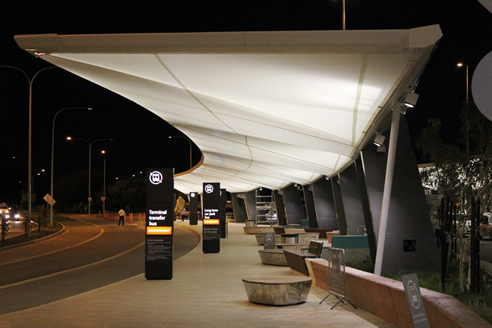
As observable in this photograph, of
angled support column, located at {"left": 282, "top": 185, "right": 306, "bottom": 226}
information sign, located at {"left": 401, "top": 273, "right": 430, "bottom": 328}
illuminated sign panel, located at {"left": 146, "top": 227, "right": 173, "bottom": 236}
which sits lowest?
information sign, located at {"left": 401, "top": 273, "right": 430, "bottom": 328}

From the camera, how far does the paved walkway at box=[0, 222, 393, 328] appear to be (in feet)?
30.5

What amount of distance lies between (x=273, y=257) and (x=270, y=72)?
10.2 meters

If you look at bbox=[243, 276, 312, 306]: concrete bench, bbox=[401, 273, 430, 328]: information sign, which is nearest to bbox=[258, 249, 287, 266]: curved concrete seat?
bbox=[243, 276, 312, 306]: concrete bench

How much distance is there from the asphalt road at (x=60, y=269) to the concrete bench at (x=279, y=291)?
14.9 feet

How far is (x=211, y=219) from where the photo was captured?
84.9 ft

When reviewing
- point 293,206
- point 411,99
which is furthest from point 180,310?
point 293,206

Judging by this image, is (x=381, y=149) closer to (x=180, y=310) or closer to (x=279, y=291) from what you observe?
(x=279, y=291)

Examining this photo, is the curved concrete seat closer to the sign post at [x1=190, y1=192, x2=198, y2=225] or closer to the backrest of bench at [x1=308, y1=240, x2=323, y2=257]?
the backrest of bench at [x1=308, y1=240, x2=323, y2=257]

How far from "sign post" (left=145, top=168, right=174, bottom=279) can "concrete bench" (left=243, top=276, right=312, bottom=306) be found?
4705 mm

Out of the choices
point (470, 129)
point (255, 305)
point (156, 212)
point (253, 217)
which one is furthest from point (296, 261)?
point (253, 217)

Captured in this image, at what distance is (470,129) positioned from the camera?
9977 millimetres

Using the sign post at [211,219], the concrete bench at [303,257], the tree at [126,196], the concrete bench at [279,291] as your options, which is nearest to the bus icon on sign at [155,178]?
the concrete bench at [303,257]

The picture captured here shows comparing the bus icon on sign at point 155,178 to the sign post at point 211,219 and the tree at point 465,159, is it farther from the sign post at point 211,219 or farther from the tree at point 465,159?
the sign post at point 211,219

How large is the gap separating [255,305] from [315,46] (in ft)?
16.8
